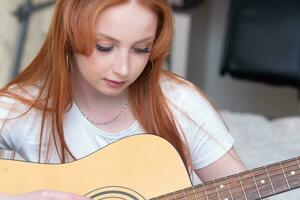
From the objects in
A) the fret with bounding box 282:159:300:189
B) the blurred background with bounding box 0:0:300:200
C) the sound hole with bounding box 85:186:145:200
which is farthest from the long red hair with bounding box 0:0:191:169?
the blurred background with bounding box 0:0:300:200

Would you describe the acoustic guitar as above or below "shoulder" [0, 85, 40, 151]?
below

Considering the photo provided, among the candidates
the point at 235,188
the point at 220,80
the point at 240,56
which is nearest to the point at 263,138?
the point at 240,56

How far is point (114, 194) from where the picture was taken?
3.58 ft

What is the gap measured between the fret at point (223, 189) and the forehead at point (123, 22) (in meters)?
0.27

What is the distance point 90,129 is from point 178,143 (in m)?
0.16

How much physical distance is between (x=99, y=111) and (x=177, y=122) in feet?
0.47

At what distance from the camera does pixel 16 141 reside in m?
1.19

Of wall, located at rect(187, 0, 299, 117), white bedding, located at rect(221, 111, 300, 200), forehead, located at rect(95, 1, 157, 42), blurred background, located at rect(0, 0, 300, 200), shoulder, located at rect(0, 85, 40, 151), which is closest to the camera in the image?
forehead, located at rect(95, 1, 157, 42)

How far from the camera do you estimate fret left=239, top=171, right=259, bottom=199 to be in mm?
1044

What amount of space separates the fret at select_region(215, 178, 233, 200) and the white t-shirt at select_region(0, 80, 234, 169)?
139mm

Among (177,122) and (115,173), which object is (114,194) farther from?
(177,122)

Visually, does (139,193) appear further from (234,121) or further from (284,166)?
(234,121)

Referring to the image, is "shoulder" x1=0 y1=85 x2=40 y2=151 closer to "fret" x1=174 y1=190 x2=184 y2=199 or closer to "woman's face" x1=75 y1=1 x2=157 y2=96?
"woman's face" x1=75 y1=1 x2=157 y2=96

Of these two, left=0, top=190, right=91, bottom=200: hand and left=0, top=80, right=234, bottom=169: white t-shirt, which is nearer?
left=0, top=190, right=91, bottom=200: hand
